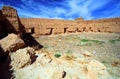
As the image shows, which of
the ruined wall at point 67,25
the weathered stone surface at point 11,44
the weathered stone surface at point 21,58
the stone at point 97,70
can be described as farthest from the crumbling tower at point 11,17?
the stone at point 97,70

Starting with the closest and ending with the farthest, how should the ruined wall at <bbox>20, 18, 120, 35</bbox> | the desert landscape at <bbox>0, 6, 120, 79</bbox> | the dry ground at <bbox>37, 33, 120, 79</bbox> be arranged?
the desert landscape at <bbox>0, 6, 120, 79</bbox> < the dry ground at <bbox>37, 33, 120, 79</bbox> < the ruined wall at <bbox>20, 18, 120, 35</bbox>

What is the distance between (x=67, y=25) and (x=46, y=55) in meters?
7.96

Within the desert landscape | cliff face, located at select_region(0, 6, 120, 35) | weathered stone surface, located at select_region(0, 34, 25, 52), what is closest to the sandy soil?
the desert landscape

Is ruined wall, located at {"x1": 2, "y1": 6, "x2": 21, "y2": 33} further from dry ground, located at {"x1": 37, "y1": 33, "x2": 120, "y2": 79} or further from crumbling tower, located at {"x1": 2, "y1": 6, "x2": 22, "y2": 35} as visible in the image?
dry ground, located at {"x1": 37, "y1": 33, "x2": 120, "y2": 79}

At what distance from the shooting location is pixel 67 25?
16.2 meters

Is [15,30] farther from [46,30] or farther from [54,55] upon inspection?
[46,30]

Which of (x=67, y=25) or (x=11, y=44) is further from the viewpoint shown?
(x=67, y=25)

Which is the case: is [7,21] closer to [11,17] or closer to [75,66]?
[11,17]

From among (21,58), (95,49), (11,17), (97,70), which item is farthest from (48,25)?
(97,70)

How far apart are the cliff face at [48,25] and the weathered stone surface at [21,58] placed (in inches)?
114

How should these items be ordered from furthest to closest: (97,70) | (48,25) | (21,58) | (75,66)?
(48,25) < (75,66) < (97,70) < (21,58)

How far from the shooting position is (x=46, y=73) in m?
7.11

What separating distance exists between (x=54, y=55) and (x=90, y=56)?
233 centimetres

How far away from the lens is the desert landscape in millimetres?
7148
